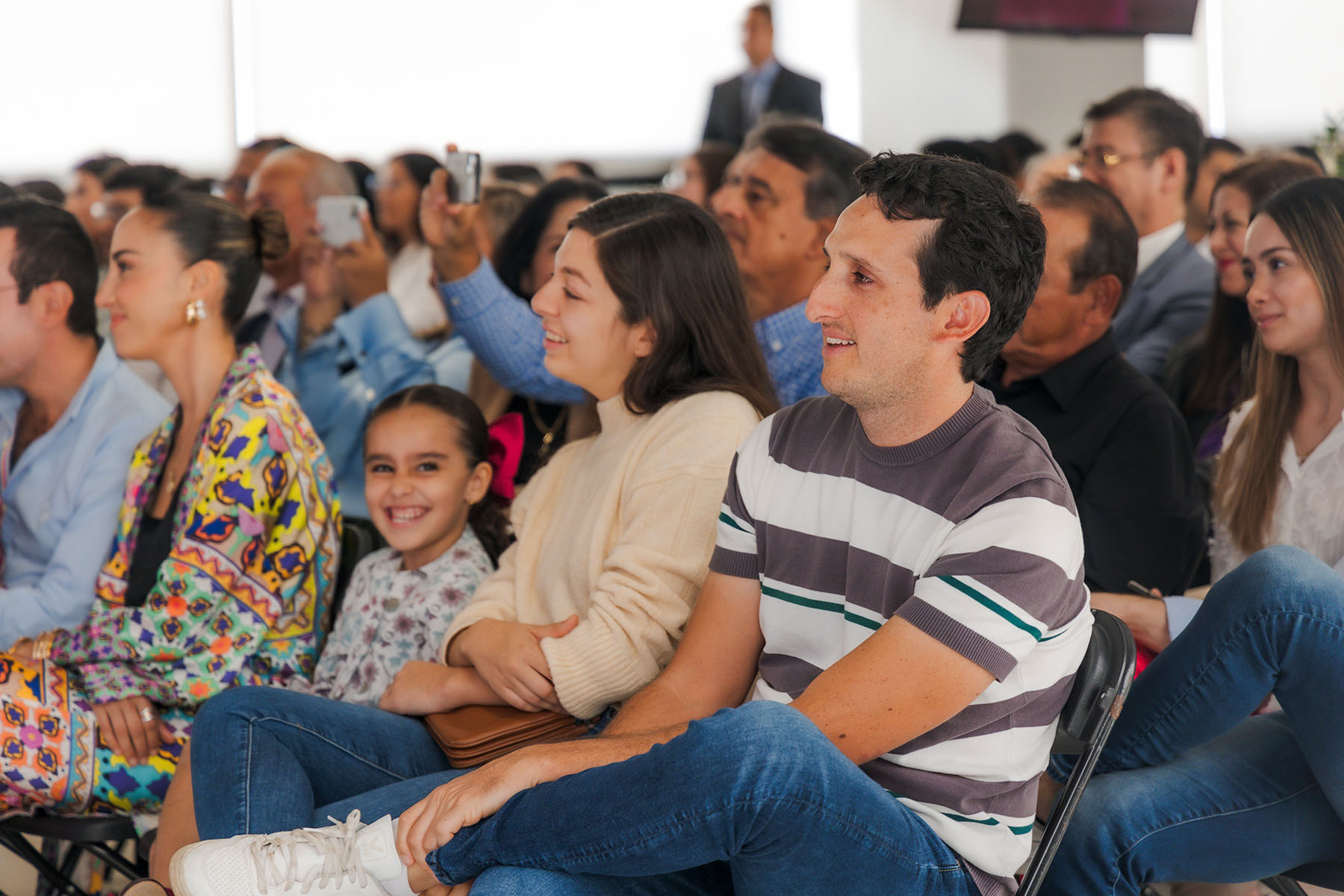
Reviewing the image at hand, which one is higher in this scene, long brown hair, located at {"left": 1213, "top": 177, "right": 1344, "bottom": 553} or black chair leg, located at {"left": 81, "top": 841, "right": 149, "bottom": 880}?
long brown hair, located at {"left": 1213, "top": 177, "right": 1344, "bottom": 553}

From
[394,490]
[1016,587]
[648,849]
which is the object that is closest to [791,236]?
[394,490]

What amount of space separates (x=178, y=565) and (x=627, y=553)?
2.73 feet

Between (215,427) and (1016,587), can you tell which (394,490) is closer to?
(215,427)

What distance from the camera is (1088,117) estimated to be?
393cm

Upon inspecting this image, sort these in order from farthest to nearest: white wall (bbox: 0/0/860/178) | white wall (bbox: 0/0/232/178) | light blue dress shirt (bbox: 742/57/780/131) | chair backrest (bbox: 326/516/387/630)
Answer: white wall (bbox: 0/0/860/178)
white wall (bbox: 0/0/232/178)
light blue dress shirt (bbox: 742/57/780/131)
chair backrest (bbox: 326/516/387/630)

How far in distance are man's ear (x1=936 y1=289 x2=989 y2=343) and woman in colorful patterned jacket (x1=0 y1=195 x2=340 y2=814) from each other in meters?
1.26

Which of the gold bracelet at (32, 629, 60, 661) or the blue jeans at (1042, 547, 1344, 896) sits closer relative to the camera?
the blue jeans at (1042, 547, 1344, 896)

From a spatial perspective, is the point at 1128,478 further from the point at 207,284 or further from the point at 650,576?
the point at 207,284

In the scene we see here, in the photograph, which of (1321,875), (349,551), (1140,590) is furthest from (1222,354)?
(349,551)

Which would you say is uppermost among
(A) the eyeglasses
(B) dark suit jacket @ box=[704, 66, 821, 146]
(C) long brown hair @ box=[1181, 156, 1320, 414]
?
(B) dark suit jacket @ box=[704, 66, 821, 146]

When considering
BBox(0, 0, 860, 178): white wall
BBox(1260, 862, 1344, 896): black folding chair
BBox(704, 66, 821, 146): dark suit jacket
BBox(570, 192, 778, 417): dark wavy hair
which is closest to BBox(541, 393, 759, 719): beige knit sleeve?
BBox(570, 192, 778, 417): dark wavy hair

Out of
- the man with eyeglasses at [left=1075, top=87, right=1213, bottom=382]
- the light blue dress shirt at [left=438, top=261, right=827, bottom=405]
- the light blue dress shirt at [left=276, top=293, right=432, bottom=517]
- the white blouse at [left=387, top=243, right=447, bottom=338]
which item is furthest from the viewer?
the white blouse at [left=387, top=243, right=447, bottom=338]

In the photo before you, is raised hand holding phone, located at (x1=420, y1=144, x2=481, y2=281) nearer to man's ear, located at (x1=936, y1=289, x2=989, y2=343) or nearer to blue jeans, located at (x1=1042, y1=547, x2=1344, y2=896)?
man's ear, located at (x1=936, y1=289, x2=989, y2=343)

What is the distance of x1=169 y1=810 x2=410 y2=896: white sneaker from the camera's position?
1455mm
